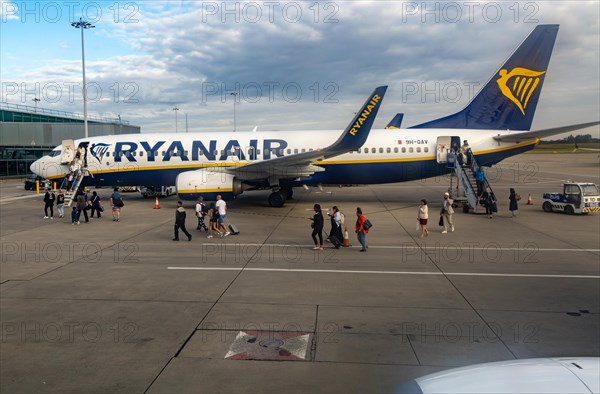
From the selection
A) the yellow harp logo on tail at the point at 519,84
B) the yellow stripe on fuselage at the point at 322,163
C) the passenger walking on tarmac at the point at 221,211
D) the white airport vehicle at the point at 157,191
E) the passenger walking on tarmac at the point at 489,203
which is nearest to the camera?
the passenger walking on tarmac at the point at 221,211

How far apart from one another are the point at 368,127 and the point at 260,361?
55.9 ft

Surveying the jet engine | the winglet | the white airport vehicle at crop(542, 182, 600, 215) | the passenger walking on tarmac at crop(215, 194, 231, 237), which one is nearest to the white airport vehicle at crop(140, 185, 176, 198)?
the jet engine

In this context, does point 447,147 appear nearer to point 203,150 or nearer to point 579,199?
point 579,199

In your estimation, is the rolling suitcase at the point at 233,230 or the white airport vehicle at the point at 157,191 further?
the white airport vehicle at the point at 157,191

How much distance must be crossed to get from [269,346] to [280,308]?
1.87 m

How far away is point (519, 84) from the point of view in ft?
85.4

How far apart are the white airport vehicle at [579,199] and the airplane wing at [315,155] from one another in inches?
420

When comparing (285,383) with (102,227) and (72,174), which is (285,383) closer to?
(102,227)

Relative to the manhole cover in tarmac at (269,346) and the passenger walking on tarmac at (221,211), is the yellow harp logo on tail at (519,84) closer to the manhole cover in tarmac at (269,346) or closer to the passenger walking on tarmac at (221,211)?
the passenger walking on tarmac at (221,211)

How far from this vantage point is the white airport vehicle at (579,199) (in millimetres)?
22562

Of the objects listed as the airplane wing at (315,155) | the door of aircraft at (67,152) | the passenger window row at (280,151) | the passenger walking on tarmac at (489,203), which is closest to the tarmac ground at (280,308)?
the passenger walking on tarmac at (489,203)

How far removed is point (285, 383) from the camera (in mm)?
6262

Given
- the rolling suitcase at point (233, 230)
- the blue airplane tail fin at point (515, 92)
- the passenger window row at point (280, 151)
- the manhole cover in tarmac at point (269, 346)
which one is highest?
the blue airplane tail fin at point (515, 92)

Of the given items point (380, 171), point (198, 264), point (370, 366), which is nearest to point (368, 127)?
point (380, 171)
